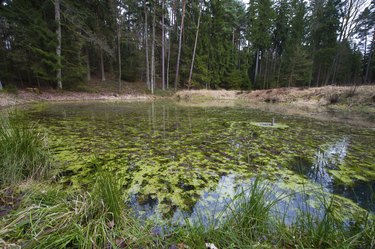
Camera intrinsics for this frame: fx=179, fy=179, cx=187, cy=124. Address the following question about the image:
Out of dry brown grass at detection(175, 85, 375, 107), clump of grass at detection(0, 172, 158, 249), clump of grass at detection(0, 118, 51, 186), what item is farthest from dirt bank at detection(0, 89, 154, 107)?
clump of grass at detection(0, 172, 158, 249)

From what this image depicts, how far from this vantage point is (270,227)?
4.55 feet

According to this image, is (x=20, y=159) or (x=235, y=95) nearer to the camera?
(x=20, y=159)

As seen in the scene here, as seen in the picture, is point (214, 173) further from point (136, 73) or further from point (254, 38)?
point (254, 38)

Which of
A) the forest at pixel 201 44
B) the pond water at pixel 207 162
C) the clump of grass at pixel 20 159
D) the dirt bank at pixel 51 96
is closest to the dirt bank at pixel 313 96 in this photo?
the forest at pixel 201 44

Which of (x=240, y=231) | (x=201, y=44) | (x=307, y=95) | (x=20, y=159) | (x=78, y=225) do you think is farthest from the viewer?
(x=201, y=44)

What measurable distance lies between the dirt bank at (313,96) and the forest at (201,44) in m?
4.44

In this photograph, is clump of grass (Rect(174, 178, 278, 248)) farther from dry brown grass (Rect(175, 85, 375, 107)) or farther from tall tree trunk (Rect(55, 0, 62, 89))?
tall tree trunk (Rect(55, 0, 62, 89))

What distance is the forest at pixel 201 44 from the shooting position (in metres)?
13.5

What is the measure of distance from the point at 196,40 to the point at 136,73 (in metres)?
8.16

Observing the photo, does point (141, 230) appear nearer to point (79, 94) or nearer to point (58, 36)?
point (79, 94)

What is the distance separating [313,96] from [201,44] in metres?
14.8

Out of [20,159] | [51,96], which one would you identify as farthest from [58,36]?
[20,159]

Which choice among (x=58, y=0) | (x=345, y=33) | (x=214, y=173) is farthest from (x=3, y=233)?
(x=345, y=33)

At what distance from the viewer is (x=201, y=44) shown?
2230cm
